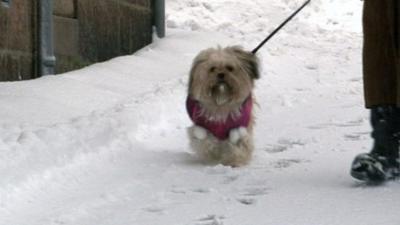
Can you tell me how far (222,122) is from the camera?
21.3ft

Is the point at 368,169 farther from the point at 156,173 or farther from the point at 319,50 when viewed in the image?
the point at 319,50

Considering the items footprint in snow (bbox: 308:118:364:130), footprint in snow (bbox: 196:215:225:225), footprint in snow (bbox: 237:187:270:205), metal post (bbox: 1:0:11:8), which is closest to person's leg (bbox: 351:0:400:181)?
footprint in snow (bbox: 237:187:270:205)

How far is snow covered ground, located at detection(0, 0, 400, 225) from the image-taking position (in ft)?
15.7

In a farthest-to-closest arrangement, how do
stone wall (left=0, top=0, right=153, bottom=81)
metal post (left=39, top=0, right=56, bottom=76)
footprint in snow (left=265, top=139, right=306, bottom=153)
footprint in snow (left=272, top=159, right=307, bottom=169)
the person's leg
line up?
metal post (left=39, top=0, right=56, bottom=76)
stone wall (left=0, top=0, right=153, bottom=81)
footprint in snow (left=265, top=139, right=306, bottom=153)
footprint in snow (left=272, top=159, right=307, bottom=169)
the person's leg

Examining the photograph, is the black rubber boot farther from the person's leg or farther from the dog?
the dog

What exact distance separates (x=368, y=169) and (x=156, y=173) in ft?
5.87

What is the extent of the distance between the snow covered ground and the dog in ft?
0.59

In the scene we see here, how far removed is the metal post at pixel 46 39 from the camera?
940 centimetres

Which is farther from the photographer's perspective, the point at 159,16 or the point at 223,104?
the point at 159,16

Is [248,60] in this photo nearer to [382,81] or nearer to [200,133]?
[200,133]

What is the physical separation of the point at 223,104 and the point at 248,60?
0.43m

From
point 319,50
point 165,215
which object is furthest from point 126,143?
point 319,50

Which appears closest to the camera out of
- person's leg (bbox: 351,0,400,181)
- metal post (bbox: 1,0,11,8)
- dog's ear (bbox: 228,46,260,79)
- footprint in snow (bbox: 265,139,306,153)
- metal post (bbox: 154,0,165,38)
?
person's leg (bbox: 351,0,400,181)

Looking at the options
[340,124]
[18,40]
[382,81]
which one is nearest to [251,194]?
[382,81]
